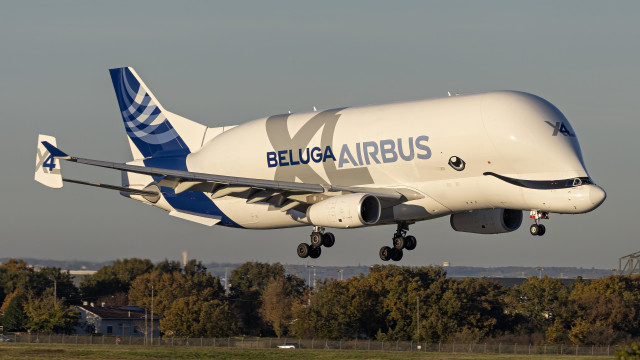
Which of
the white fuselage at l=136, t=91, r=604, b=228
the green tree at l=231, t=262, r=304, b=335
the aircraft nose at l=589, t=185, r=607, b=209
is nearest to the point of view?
the aircraft nose at l=589, t=185, r=607, b=209

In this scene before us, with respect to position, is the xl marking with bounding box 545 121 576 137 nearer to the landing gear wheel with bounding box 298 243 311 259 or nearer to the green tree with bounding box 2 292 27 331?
the landing gear wheel with bounding box 298 243 311 259

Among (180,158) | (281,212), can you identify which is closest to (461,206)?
(281,212)

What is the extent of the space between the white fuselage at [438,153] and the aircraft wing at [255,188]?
0.57 m

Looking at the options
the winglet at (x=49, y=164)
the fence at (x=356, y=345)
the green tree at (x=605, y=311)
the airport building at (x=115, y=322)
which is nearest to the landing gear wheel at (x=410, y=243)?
the winglet at (x=49, y=164)

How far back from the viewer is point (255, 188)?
58906 millimetres

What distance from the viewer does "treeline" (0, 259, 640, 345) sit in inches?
4808

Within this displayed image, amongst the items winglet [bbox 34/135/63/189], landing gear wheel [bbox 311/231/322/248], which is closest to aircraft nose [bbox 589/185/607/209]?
landing gear wheel [bbox 311/231/322/248]

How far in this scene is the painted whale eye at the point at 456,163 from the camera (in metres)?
53.8

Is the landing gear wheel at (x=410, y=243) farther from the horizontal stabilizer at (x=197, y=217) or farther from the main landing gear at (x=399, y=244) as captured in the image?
the horizontal stabilizer at (x=197, y=217)

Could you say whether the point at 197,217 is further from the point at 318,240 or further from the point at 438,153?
the point at 438,153

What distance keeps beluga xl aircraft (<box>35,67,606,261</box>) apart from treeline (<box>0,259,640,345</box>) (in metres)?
57.5

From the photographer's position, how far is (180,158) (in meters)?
69.1

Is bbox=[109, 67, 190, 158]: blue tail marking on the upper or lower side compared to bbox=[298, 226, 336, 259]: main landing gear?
upper

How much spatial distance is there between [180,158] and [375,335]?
6009 cm
